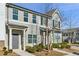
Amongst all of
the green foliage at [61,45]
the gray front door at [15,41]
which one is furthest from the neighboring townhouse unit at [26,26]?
the green foliage at [61,45]

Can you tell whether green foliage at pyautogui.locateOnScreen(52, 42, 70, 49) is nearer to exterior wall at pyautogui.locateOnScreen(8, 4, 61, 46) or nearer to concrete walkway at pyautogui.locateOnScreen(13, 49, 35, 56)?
exterior wall at pyautogui.locateOnScreen(8, 4, 61, 46)

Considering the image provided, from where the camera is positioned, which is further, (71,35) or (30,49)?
(71,35)

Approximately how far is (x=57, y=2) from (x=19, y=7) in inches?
95.7

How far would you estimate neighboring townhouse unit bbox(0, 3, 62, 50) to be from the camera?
14.3 meters

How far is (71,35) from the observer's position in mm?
14922

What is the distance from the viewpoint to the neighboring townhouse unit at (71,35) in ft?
47.3

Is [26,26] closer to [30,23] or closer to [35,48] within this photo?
[30,23]

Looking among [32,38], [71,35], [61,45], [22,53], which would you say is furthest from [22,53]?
[71,35]

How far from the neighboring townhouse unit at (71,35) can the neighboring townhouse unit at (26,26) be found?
1.45 feet

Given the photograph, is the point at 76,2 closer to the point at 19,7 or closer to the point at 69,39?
the point at 69,39

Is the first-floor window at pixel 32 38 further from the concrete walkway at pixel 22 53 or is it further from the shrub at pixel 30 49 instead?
the concrete walkway at pixel 22 53

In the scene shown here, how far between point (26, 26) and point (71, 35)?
304 centimetres

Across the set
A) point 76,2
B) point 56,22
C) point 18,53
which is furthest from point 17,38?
point 76,2

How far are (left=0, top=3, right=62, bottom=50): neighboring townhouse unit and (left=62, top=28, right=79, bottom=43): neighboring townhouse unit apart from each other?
0.44 metres
